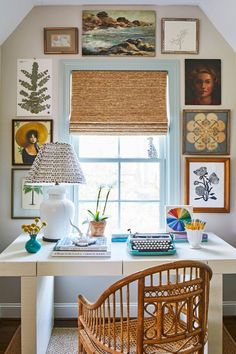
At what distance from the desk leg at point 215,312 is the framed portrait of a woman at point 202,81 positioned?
1.48 metres

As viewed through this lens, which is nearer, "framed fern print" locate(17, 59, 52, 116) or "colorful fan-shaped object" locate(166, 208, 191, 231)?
"colorful fan-shaped object" locate(166, 208, 191, 231)

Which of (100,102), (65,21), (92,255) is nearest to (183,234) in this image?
(92,255)

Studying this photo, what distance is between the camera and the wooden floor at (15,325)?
7.58ft

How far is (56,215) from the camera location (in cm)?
213

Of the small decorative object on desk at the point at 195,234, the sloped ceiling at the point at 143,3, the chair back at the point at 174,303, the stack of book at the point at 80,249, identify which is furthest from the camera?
the sloped ceiling at the point at 143,3

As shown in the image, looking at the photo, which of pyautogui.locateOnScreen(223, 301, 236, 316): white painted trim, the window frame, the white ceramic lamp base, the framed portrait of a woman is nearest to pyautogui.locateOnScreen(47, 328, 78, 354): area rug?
the white ceramic lamp base

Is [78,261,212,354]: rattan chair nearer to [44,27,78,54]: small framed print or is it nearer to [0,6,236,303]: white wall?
[0,6,236,303]: white wall

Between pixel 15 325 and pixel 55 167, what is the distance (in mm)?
1401

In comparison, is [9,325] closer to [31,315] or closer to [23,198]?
[31,315]

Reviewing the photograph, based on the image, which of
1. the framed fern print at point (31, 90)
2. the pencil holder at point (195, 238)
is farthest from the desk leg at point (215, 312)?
the framed fern print at point (31, 90)

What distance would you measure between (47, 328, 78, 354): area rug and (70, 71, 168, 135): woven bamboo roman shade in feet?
5.30

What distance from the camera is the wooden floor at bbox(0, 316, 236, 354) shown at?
7.58 ft

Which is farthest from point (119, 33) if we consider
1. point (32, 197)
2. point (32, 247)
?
point (32, 247)

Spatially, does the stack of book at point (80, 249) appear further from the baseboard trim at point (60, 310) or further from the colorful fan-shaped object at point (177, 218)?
the baseboard trim at point (60, 310)
